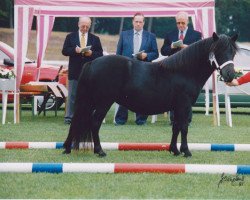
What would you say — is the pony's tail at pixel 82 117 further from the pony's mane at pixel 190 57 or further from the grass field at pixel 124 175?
Result: the pony's mane at pixel 190 57

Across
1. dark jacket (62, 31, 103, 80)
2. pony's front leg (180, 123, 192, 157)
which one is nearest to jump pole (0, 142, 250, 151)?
pony's front leg (180, 123, 192, 157)

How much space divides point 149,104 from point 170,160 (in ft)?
2.85

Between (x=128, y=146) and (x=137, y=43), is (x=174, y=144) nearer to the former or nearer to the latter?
(x=128, y=146)

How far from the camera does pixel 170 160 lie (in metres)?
7.68

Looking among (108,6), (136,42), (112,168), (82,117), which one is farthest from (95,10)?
(112,168)

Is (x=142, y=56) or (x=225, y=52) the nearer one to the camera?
(x=225, y=52)

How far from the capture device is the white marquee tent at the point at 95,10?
13086 mm

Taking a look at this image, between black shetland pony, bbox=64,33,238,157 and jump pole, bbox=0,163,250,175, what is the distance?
5.65 ft

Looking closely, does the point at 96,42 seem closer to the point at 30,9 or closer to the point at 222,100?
the point at 30,9

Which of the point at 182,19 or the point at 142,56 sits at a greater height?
the point at 182,19

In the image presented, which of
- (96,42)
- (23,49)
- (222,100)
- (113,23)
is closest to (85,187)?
(96,42)

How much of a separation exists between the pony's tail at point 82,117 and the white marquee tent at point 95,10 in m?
5.31

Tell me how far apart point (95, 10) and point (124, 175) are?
26.5ft

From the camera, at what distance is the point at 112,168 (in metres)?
6.08
